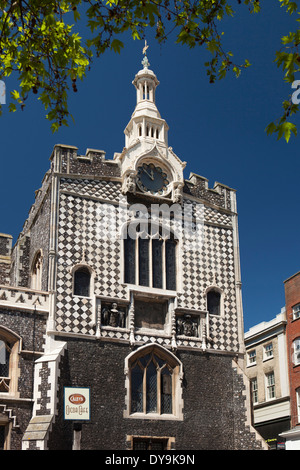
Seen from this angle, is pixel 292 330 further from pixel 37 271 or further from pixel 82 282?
pixel 37 271

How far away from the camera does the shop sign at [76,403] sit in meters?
22.0

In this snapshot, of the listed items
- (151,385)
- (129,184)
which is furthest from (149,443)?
(129,184)

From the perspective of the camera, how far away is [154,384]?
80.0 feet

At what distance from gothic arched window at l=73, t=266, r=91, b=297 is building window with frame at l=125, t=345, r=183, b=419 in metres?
3.06

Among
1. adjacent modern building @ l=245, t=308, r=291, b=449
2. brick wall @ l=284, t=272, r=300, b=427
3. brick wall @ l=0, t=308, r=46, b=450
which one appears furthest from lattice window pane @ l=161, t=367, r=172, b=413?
adjacent modern building @ l=245, t=308, r=291, b=449

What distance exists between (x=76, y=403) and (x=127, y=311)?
4286 mm

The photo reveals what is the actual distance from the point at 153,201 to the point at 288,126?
685 inches

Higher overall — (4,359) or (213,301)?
(213,301)

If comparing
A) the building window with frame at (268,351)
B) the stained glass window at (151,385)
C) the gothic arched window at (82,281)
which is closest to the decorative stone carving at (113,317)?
the gothic arched window at (82,281)

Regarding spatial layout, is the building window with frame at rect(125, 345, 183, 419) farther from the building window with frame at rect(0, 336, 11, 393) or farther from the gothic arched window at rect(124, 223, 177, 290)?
the building window with frame at rect(0, 336, 11, 393)

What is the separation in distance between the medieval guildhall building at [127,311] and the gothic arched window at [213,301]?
0.06 metres

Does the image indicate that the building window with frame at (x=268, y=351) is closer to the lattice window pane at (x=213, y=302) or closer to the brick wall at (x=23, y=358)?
the lattice window pane at (x=213, y=302)

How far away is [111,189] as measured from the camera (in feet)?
86.6
